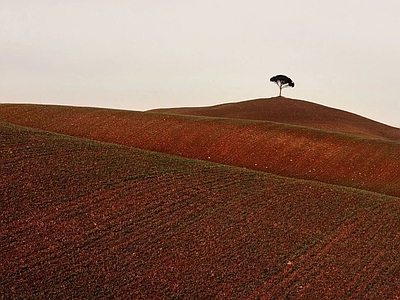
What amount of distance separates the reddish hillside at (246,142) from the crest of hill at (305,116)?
852 inches

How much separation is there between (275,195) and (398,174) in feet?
49.7

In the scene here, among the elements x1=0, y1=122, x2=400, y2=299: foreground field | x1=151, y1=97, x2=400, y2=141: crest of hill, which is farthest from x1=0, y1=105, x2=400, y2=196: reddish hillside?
x1=151, y1=97, x2=400, y2=141: crest of hill

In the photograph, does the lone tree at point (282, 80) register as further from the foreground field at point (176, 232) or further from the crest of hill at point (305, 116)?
the foreground field at point (176, 232)

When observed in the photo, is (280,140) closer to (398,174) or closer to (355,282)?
(398,174)

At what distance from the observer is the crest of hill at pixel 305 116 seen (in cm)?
6456

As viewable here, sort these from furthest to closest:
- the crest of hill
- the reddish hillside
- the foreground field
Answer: the crest of hill
the reddish hillside
the foreground field

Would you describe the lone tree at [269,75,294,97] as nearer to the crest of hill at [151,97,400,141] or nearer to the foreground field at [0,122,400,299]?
the crest of hill at [151,97,400,141]

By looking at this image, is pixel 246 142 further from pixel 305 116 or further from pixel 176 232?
pixel 305 116

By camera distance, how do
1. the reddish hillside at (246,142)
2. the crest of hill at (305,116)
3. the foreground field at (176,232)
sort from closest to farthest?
the foreground field at (176,232), the reddish hillside at (246,142), the crest of hill at (305,116)

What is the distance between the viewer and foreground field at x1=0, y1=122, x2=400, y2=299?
13.6m

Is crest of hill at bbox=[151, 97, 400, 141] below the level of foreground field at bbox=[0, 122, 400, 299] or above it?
above

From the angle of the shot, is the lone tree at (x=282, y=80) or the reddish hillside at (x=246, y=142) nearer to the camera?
the reddish hillside at (x=246, y=142)

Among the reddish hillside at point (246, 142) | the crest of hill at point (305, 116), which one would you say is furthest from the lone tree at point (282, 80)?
the reddish hillside at point (246, 142)

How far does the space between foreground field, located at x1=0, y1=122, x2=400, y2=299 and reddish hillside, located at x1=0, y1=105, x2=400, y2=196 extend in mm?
8651
